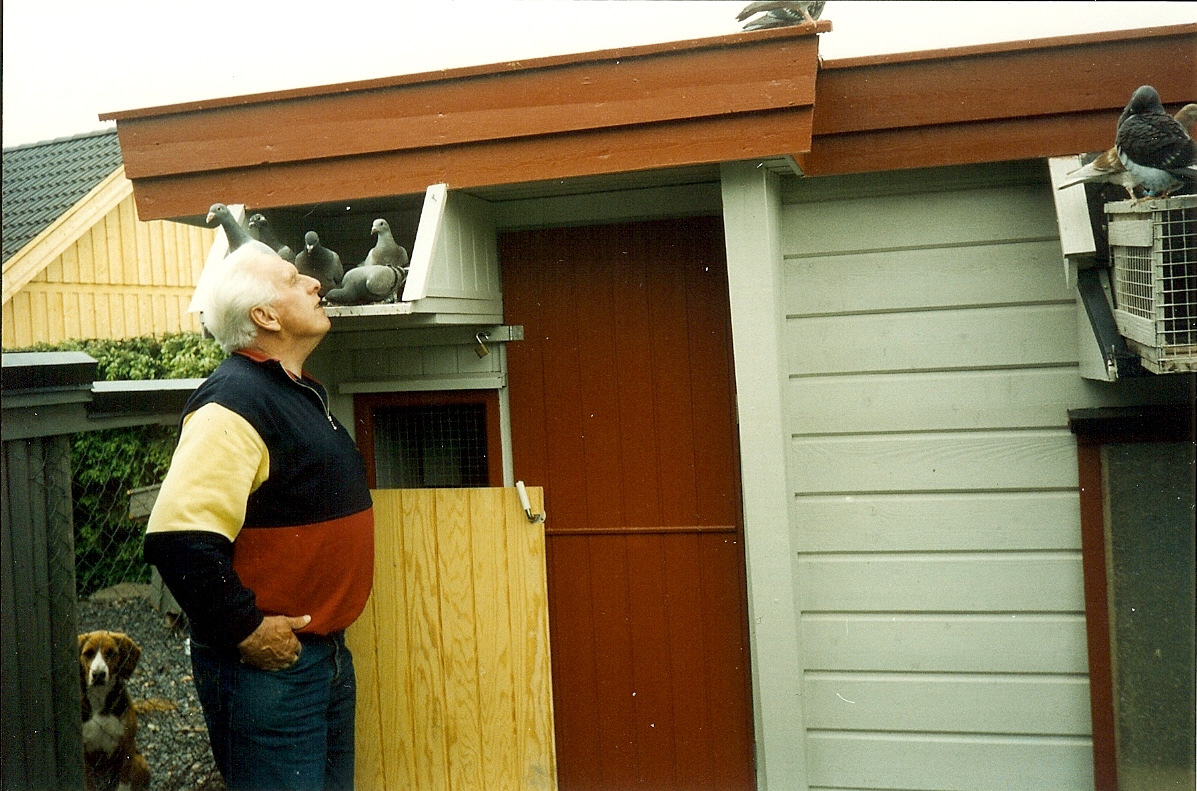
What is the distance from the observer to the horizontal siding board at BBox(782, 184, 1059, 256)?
3.20 m

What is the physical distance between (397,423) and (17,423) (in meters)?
1.31

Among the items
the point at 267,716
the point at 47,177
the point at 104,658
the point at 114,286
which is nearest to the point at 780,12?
the point at 267,716

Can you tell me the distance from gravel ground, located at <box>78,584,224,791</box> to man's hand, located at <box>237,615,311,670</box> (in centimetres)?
218

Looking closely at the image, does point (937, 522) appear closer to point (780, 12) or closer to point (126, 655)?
point (780, 12)

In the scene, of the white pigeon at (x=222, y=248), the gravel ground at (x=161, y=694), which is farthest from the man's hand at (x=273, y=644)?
the gravel ground at (x=161, y=694)

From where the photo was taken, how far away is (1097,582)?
→ 10.3 feet

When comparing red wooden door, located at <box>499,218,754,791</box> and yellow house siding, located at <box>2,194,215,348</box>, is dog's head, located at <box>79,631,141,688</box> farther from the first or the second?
yellow house siding, located at <box>2,194,215,348</box>

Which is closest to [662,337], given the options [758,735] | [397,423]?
[397,423]

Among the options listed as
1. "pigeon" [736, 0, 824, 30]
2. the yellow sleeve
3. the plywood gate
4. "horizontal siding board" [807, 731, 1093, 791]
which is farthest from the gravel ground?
"pigeon" [736, 0, 824, 30]

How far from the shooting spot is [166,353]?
28.8 feet

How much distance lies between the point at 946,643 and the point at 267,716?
7.10 ft

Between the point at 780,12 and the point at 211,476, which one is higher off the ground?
the point at 780,12

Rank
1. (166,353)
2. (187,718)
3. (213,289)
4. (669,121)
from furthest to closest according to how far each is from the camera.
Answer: (166,353) → (187,718) → (669,121) → (213,289)

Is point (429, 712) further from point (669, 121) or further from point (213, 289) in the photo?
point (669, 121)
